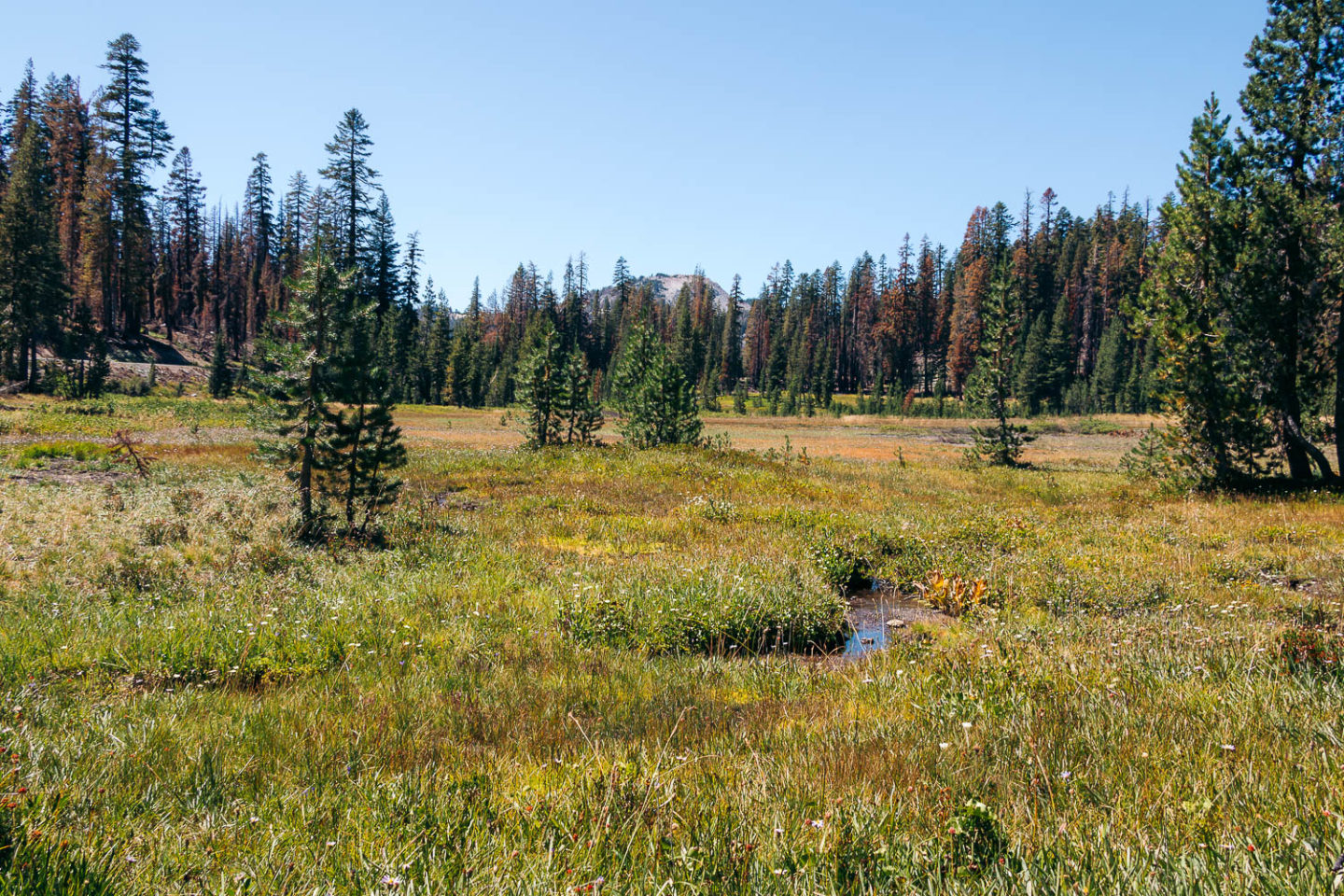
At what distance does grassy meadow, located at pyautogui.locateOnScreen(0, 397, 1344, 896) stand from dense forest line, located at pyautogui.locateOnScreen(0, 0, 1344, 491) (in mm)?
5058

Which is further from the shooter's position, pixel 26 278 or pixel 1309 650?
pixel 26 278

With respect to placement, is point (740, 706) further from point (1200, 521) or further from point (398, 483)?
point (1200, 521)

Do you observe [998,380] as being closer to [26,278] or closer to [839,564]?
[839,564]

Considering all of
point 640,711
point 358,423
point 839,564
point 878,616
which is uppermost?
point 358,423

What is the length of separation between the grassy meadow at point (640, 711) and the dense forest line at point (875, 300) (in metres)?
5.06

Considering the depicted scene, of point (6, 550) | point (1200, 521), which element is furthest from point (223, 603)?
point (1200, 521)

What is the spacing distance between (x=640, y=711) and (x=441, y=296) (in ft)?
444

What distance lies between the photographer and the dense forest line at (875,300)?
19.2 m

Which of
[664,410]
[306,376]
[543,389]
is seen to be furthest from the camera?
[664,410]

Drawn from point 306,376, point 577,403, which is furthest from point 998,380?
point 306,376

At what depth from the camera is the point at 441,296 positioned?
5113 inches

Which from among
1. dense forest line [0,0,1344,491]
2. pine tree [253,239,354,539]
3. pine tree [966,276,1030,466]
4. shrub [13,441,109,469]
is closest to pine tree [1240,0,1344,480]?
dense forest line [0,0,1344,491]

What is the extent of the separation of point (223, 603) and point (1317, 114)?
90.7 ft

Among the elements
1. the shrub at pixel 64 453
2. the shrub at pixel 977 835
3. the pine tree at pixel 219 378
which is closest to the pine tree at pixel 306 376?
the shrub at pixel 977 835
